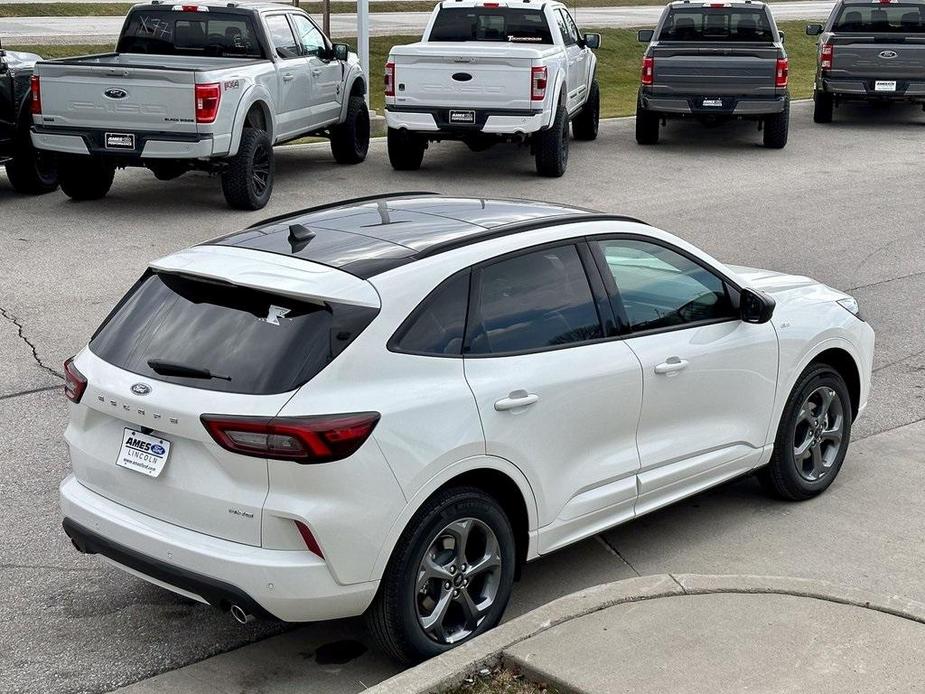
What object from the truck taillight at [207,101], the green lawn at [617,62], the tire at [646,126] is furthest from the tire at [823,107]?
the truck taillight at [207,101]

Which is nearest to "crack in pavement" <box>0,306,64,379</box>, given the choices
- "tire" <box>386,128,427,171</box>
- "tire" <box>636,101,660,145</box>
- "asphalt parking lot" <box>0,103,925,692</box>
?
"asphalt parking lot" <box>0,103,925,692</box>

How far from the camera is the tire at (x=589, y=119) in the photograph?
19.0m

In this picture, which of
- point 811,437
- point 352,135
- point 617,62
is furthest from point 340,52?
point 617,62

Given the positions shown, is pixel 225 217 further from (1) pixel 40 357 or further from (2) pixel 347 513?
(2) pixel 347 513

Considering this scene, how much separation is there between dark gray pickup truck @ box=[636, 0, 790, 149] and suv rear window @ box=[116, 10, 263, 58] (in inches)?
237

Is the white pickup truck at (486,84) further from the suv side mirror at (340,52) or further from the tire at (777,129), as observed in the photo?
the tire at (777,129)

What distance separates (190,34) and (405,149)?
9.67ft

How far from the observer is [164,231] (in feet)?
42.8

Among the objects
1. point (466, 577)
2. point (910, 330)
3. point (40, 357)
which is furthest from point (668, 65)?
point (466, 577)

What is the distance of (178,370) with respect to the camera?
4746 mm

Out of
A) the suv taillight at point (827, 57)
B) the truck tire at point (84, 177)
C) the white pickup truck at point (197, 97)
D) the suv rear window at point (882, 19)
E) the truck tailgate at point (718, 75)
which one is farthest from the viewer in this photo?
the suv rear window at point (882, 19)

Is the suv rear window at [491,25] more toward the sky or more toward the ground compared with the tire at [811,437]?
more toward the sky

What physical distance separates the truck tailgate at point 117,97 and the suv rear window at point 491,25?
16.3 feet

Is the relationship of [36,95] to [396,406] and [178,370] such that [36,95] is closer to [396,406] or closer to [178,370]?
[178,370]
